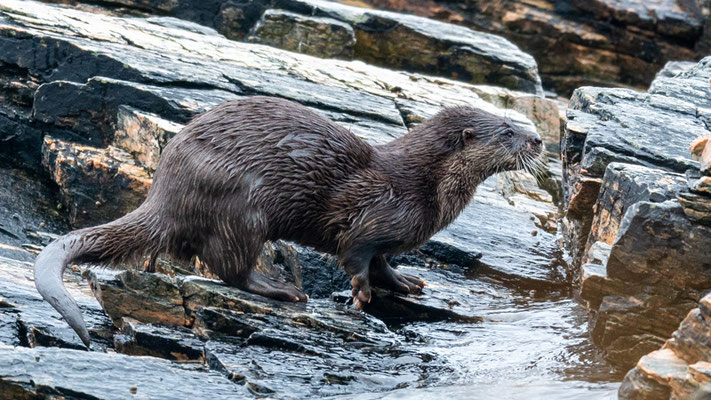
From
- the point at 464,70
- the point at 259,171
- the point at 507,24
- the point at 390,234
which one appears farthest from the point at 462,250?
the point at 507,24

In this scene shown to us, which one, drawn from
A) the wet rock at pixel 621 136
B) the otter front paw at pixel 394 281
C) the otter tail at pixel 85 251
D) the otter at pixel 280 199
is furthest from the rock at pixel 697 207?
the otter tail at pixel 85 251

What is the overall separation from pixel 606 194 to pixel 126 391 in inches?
115

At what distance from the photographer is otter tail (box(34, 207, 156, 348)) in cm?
418

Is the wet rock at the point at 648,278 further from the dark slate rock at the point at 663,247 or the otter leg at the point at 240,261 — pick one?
the otter leg at the point at 240,261

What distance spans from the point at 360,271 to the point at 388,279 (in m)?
0.29

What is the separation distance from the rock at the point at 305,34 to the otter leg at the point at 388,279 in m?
5.11

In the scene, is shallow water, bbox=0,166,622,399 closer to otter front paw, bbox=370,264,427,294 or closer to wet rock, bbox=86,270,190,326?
otter front paw, bbox=370,264,427,294

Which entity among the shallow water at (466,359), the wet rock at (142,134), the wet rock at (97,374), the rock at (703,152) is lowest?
the wet rock at (97,374)

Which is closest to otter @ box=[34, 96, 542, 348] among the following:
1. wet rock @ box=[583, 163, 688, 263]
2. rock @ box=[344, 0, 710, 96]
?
wet rock @ box=[583, 163, 688, 263]

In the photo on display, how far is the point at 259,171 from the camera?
4.75 metres

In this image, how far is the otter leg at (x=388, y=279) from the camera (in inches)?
204

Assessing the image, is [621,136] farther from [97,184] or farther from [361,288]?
[97,184]

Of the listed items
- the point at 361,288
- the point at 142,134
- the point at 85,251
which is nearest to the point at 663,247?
the point at 361,288

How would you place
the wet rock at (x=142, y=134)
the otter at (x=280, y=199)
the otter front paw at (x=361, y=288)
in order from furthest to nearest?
the wet rock at (x=142, y=134) → the otter front paw at (x=361, y=288) → the otter at (x=280, y=199)
